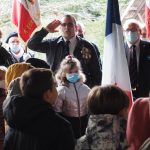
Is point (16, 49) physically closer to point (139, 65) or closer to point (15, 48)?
point (15, 48)

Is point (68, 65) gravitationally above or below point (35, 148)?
above

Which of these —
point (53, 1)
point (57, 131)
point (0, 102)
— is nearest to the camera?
point (57, 131)

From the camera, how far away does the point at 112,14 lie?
432cm

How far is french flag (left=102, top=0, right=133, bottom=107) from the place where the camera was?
406 cm

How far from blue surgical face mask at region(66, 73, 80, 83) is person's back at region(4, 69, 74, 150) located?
Answer: 129 cm

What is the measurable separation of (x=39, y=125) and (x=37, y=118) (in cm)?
4

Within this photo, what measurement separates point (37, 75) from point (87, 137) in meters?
0.47

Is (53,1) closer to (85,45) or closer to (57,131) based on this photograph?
(85,45)

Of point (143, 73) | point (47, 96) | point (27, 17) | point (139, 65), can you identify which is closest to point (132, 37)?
point (139, 65)

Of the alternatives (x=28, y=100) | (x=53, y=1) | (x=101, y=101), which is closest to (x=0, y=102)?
(x=28, y=100)

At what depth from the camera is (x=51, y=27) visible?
4574 mm

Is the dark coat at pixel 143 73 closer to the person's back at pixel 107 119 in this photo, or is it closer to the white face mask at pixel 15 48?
the white face mask at pixel 15 48

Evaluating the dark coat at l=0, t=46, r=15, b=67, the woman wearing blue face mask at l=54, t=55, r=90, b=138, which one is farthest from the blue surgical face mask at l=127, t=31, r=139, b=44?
the dark coat at l=0, t=46, r=15, b=67

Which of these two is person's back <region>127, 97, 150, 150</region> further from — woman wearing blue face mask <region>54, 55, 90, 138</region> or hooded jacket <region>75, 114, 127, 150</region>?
woman wearing blue face mask <region>54, 55, 90, 138</region>
